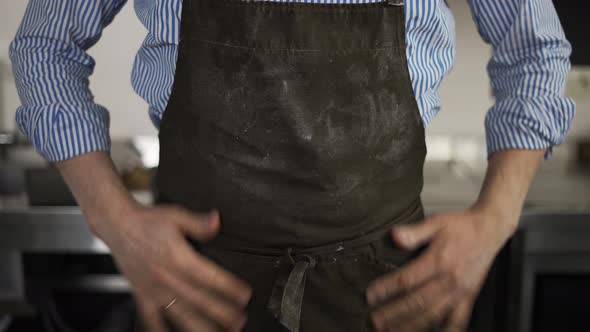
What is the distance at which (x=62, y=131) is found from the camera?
2.23 ft

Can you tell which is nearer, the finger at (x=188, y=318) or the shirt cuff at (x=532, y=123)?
the finger at (x=188, y=318)

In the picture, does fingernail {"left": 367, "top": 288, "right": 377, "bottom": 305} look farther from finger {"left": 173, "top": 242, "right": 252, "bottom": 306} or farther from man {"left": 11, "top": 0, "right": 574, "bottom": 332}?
finger {"left": 173, "top": 242, "right": 252, "bottom": 306}

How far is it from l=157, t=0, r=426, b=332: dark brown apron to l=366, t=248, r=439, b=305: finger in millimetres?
47

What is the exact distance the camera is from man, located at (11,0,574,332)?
652mm

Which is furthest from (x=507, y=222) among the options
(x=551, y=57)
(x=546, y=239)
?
(x=546, y=239)

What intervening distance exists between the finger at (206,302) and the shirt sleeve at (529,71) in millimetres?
433

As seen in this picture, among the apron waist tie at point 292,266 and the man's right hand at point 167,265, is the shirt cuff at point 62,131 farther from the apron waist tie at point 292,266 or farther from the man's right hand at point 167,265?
the apron waist tie at point 292,266

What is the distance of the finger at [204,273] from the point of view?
615mm

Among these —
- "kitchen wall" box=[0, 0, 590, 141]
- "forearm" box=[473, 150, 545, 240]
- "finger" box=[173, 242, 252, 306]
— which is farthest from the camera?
"kitchen wall" box=[0, 0, 590, 141]

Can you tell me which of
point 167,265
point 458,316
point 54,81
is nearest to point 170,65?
point 54,81

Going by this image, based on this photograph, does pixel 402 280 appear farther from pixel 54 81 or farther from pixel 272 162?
pixel 54 81

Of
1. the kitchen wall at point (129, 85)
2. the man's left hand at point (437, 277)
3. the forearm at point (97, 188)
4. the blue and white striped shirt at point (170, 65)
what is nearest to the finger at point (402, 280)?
the man's left hand at point (437, 277)

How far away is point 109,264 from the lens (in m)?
1.54

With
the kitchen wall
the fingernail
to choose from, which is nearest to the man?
the fingernail
